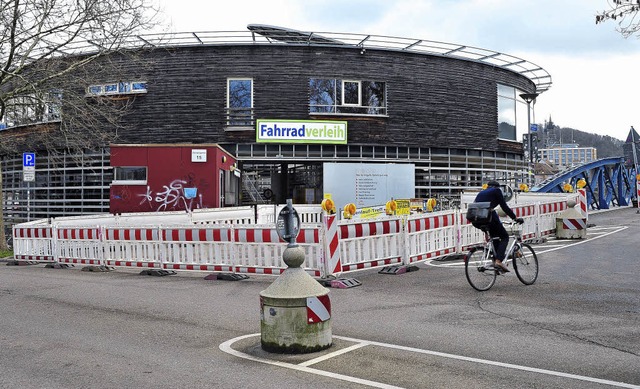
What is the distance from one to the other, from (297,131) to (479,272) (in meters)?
22.5

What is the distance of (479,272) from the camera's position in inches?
385

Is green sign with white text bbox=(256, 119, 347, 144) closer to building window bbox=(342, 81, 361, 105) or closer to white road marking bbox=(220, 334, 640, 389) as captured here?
building window bbox=(342, 81, 361, 105)

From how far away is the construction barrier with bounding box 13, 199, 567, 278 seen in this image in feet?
37.7

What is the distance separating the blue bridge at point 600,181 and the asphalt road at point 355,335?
24264 mm

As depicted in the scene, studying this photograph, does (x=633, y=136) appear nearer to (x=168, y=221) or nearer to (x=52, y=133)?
(x=168, y=221)

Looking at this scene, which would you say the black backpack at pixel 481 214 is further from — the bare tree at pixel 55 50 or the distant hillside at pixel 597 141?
the distant hillside at pixel 597 141

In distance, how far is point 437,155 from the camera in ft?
111

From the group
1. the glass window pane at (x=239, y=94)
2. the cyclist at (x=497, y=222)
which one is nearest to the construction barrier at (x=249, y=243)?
the cyclist at (x=497, y=222)

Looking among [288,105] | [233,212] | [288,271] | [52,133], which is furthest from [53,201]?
[288,271]

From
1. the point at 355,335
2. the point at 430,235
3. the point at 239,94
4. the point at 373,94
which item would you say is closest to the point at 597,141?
the point at 373,94

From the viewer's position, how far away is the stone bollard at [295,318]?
239 inches

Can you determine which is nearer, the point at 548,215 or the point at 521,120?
the point at 548,215

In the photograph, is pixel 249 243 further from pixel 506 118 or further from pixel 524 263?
pixel 506 118

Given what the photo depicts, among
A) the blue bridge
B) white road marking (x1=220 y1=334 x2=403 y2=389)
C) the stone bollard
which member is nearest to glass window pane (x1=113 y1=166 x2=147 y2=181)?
white road marking (x1=220 y1=334 x2=403 y2=389)
